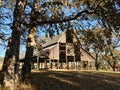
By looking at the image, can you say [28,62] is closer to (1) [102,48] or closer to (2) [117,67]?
(1) [102,48]

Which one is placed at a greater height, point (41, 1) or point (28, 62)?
point (41, 1)

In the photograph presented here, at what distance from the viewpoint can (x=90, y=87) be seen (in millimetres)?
21375

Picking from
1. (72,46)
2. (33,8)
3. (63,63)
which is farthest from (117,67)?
(33,8)

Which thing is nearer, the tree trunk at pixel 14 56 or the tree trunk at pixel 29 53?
the tree trunk at pixel 14 56

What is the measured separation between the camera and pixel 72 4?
19.9 m

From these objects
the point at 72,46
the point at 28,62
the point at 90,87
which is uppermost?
the point at 72,46

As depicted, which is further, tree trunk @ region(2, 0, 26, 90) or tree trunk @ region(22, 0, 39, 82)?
tree trunk @ region(22, 0, 39, 82)

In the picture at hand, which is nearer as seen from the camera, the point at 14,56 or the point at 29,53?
the point at 14,56

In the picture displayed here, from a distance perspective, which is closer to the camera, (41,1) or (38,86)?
(38,86)

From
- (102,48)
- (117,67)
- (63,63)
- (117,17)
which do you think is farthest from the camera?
(117,67)

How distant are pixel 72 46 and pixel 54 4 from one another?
200 inches

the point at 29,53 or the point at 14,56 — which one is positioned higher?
the point at 29,53

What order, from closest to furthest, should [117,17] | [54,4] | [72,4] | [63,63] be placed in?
[117,17] → [72,4] → [54,4] → [63,63]

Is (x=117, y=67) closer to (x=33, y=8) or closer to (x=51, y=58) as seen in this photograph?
(x=51, y=58)
